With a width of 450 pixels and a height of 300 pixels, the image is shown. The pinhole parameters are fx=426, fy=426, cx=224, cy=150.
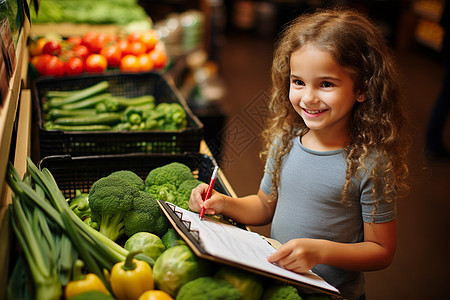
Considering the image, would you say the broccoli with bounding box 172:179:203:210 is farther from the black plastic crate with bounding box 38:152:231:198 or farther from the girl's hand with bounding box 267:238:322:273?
the girl's hand with bounding box 267:238:322:273

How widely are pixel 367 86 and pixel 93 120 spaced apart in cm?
133

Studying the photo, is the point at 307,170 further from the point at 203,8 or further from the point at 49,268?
the point at 203,8

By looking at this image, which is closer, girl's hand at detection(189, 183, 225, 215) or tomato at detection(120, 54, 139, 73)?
girl's hand at detection(189, 183, 225, 215)

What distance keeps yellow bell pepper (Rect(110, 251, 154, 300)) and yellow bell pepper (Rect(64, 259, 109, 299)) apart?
34 mm

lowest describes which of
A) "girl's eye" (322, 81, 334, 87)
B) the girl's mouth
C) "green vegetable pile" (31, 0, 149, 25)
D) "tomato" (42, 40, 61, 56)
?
"tomato" (42, 40, 61, 56)

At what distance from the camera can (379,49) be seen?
1274 mm

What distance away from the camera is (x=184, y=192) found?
1.46 metres

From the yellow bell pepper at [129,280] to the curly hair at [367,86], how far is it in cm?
65

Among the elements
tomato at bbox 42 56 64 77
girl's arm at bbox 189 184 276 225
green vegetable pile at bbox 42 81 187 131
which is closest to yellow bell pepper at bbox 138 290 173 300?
girl's arm at bbox 189 184 276 225

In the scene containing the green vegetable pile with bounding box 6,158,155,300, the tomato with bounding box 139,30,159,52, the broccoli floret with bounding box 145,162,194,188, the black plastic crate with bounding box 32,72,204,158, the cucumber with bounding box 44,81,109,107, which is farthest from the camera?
the tomato with bounding box 139,30,159,52

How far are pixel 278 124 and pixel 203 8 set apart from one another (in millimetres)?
4774

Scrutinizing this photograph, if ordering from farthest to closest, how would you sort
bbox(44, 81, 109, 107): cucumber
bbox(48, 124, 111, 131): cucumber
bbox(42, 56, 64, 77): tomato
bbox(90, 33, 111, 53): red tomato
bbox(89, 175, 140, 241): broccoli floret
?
1. bbox(90, 33, 111, 53): red tomato
2. bbox(42, 56, 64, 77): tomato
3. bbox(44, 81, 109, 107): cucumber
4. bbox(48, 124, 111, 131): cucumber
5. bbox(89, 175, 140, 241): broccoli floret

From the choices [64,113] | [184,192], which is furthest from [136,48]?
[184,192]

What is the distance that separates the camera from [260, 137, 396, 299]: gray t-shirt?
130cm
